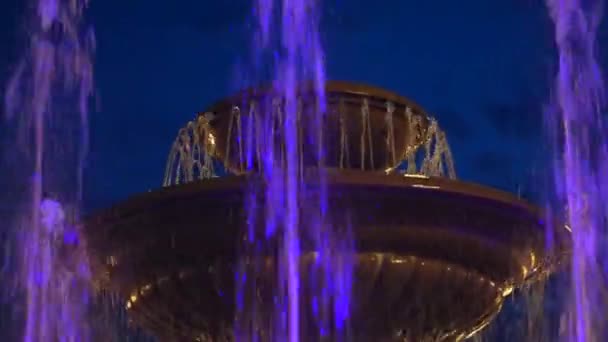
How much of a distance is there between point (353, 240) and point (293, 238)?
1.39 feet

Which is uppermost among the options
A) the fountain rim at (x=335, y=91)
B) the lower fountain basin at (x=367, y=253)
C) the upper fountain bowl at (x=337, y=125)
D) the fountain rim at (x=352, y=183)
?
the fountain rim at (x=335, y=91)

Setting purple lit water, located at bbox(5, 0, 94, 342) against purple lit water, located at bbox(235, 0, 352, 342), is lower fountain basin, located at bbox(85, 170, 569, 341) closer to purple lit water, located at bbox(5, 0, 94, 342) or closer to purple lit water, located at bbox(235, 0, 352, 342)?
purple lit water, located at bbox(235, 0, 352, 342)

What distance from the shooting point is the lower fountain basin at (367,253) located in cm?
779

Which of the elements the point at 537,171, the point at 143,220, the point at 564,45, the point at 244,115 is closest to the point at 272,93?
the point at 244,115

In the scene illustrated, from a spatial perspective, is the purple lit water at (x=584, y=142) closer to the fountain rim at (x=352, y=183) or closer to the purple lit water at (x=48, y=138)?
the purple lit water at (x=48, y=138)

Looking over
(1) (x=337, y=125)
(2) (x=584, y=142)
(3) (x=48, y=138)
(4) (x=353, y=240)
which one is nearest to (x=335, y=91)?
(1) (x=337, y=125)

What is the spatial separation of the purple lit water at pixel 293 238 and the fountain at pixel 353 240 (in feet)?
0.11

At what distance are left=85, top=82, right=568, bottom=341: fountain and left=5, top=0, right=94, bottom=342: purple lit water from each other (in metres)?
11.4

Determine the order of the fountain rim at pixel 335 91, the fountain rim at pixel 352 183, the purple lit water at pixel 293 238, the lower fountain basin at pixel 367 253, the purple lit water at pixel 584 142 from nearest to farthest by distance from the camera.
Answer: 1. the fountain rim at pixel 352 183
2. the lower fountain basin at pixel 367 253
3. the purple lit water at pixel 293 238
4. the fountain rim at pixel 335 91
5. the purple lit water at pixel 584 142

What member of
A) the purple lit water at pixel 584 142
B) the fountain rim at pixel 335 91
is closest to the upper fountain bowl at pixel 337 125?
the fountain rim at pixel 335 91

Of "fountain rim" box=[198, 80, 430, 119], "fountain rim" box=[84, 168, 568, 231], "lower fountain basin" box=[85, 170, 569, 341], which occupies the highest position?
"fountain rim" box=[198, 80, 430, 119]

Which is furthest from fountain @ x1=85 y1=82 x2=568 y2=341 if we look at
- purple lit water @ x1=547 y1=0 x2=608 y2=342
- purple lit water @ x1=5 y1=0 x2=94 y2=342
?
purple lit water @ x1=547 y1=0 x2=608 y2=342

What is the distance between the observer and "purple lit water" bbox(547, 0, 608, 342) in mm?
22422

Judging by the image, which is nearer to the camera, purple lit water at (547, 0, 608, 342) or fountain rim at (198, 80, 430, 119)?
fountain rim at (198, 80, 430, 119)
